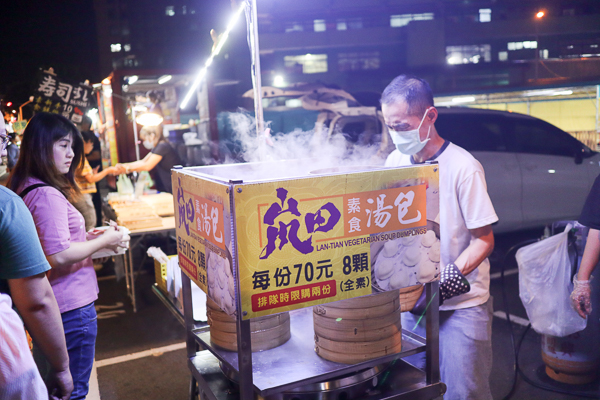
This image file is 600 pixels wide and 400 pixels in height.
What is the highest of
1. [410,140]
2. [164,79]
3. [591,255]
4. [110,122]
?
[164,79]

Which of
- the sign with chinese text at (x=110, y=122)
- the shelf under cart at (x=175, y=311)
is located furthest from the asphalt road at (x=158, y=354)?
the sign with chinese text at (x=110, y=122)

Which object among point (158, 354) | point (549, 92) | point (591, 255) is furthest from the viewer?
point (549, 92)

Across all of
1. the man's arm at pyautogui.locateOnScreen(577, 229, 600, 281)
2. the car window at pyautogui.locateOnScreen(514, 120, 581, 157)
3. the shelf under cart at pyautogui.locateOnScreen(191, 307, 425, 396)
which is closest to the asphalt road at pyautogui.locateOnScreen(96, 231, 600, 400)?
the man's arm at pyautogui.locateOnScreen(577, 229, 600, 281)

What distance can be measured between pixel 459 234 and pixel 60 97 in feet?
27.3

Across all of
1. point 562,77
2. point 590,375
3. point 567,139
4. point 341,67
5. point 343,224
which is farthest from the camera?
point 341,67

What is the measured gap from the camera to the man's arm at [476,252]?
6.77 feet

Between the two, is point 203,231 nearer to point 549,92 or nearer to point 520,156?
point 520,156

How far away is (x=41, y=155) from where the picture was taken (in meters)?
2.35

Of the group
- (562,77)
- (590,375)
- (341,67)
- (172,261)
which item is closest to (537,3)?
(341,67)

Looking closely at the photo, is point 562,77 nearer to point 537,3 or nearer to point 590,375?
point 590,375

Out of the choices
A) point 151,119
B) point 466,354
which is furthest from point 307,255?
point 151,119

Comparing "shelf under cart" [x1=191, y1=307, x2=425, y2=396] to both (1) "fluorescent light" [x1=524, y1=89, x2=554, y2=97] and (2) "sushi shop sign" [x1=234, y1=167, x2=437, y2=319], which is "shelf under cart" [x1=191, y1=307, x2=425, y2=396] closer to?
(2) "sushi shop sign" [x1=234, y1=167, x2=437, y2=319]

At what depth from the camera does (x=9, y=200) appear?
4.86ft

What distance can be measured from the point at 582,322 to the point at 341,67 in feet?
82.1
